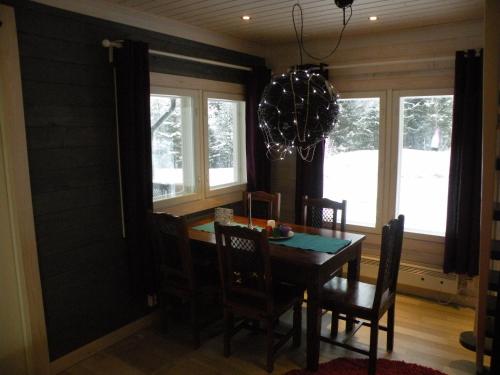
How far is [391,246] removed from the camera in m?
2.54

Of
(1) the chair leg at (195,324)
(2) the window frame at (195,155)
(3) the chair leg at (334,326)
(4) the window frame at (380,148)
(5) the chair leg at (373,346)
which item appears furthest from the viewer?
(4) the window frame at (380,148)

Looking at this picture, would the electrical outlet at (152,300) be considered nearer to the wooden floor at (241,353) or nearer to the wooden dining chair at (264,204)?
the wooden floor at (241,353)

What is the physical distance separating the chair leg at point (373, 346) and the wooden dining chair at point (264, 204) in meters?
1.40

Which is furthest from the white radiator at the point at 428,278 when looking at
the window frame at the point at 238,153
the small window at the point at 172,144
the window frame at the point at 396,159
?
the small window at the point at 172,144

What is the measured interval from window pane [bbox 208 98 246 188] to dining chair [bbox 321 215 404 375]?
1.71 metres

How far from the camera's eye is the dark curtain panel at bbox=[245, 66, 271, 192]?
420cm

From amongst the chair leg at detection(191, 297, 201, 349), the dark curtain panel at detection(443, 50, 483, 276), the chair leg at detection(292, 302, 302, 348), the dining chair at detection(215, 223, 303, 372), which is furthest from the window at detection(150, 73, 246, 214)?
the dark curtain panel at detection(443, 50, 483, 276)

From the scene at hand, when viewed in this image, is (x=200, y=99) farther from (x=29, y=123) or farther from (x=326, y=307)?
(x=326, y=307)

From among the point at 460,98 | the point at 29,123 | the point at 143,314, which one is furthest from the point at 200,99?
the point at 460,98

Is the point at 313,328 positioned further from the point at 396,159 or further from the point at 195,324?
the point at 396,159

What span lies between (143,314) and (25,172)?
1534 mm

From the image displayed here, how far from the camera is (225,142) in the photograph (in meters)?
4.23

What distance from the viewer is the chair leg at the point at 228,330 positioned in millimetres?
2857

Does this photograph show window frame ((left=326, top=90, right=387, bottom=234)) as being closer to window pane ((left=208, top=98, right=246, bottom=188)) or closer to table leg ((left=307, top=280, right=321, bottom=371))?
window pane ((left=208, top=98, right=246, bottom=188))
